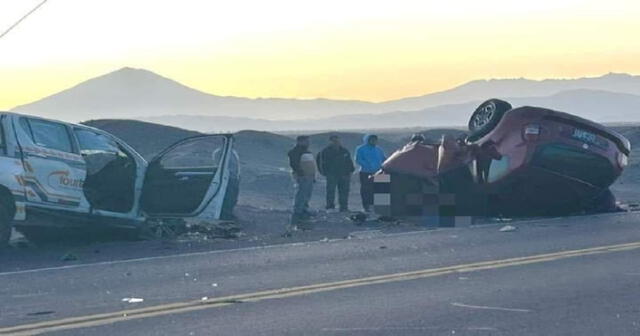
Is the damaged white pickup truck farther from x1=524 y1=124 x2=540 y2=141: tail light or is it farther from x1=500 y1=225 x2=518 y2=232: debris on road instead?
x1=524 y1=124 x2=540 y2=141: tail light

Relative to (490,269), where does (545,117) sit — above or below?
above

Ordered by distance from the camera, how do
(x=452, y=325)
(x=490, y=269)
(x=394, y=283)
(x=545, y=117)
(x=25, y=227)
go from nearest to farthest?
(x=452, y=325) < (x=394, y=283) < (x=490, y=269) < (x=25, y=227) < (x=545, y=117)

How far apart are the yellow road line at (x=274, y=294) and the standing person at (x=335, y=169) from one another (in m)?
9.75

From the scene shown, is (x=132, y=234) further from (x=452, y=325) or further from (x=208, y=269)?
(x=452, y=325)

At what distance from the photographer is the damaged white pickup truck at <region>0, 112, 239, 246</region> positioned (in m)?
16.8

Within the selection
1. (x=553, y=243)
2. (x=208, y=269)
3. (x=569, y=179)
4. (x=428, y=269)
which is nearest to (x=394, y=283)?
(x=428, y=269)

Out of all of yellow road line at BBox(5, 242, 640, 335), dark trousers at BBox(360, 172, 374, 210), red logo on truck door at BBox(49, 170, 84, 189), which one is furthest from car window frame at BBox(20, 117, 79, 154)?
dark trousers at BBox(360, 172, 374, 210)

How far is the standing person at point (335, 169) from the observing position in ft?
82.3

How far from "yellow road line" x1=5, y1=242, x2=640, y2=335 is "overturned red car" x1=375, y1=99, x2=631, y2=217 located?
481cm

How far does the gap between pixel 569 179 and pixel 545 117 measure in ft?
3.35

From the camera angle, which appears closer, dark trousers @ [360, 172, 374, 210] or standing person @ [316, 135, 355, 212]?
dark trousers @ [360, 172, 374, 210]

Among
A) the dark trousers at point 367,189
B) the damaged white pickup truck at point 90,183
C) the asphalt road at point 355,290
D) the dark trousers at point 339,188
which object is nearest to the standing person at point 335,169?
the dark trousers at point 339,188

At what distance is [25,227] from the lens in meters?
17.6

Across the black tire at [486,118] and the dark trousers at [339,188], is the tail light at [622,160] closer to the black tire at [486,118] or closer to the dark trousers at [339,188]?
the black tire at [486,118]
